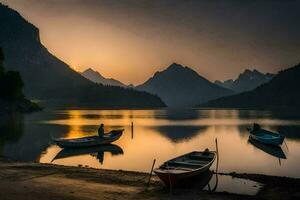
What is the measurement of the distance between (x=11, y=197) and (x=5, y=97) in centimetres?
14527

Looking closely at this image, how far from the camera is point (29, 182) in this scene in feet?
90.3

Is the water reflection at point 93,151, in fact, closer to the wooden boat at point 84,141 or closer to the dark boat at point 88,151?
the dark boat at point 88,151

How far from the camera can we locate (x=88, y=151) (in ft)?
182

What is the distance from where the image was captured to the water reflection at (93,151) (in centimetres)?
5088

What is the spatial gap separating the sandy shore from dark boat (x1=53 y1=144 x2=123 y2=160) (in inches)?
655

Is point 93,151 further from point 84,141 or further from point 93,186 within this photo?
point 93,186

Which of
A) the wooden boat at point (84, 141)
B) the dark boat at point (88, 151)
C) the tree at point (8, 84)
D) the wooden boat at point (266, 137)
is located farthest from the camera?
the tree at point (8, 84)

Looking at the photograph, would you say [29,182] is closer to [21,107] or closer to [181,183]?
[181,183]

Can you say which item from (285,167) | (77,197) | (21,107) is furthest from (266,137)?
(21,107)

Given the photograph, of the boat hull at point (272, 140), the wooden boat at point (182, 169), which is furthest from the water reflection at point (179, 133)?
the wooden boat at point (182, 169)

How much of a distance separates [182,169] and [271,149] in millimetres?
36260

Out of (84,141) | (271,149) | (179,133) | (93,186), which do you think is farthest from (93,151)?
(179,133)

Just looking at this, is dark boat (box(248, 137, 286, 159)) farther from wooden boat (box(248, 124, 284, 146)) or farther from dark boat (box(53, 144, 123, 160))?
dark boat (box(53, 144, 123, 160))

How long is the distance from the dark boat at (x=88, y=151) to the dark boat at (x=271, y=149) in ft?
75.2
